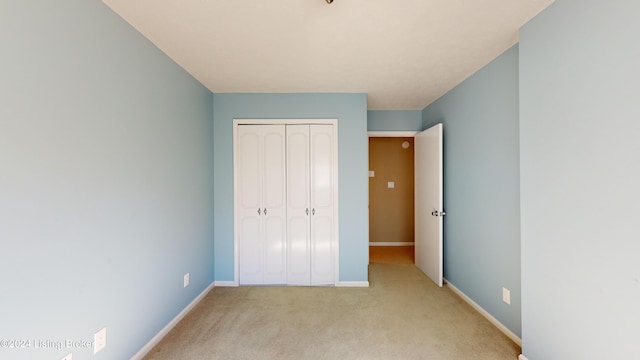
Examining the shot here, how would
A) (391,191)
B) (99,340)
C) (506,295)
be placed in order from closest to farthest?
(99,340) < (506,295) < (391,191)

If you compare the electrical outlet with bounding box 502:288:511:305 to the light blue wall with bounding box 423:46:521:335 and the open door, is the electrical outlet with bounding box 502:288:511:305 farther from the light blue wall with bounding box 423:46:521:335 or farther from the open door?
the open door

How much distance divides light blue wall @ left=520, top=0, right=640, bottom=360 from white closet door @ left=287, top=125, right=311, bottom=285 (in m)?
2.14

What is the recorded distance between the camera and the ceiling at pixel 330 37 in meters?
1.63

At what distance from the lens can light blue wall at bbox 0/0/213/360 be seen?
1.14 metres

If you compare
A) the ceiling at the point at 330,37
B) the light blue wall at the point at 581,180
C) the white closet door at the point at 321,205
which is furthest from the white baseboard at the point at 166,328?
the light blue wall at the point at 581,180

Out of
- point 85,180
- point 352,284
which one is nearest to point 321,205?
point 352,284

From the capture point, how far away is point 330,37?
77.7 inches

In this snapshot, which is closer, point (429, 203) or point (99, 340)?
point (99, 340)

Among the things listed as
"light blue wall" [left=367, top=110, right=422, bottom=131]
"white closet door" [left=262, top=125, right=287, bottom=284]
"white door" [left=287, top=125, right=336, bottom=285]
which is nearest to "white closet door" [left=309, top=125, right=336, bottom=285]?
"white door" [left=287, top=125, right=336, bottom=285]

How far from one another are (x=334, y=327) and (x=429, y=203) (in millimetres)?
2002

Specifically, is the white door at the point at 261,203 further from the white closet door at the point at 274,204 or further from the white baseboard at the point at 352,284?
the white baseboard at the point at 352,284

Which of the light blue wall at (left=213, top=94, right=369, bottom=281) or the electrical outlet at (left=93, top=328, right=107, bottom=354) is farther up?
the light blue wall at (left=213, top=94, right=369, bottom=281)

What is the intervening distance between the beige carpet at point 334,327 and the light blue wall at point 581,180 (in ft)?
1.82

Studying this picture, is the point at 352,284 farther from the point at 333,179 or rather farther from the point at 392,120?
the point at 392,120
